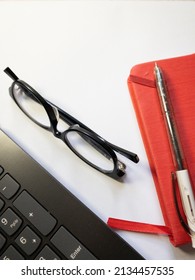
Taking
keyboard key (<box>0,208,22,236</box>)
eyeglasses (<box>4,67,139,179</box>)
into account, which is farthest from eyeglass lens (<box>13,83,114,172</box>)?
keyboard key (<box>0,208,22,236</box>)

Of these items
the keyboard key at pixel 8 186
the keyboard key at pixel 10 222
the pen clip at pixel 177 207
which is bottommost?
the pen clip at pixel 177 207

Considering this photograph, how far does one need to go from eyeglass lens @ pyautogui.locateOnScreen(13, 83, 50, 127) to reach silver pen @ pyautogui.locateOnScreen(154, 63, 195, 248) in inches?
5.6

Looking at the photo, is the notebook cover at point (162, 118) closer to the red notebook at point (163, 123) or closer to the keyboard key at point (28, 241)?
the red notebook at point (163, 123)

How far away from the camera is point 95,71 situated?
36 cm

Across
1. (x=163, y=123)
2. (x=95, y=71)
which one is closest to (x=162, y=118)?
(x=163, y=123)

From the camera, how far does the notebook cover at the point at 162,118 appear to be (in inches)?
11.1

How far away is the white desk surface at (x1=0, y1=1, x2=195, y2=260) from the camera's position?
0.29m

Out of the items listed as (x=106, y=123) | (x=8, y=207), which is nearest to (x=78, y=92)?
(x=106, y=123)

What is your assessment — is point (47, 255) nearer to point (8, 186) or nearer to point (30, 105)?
point (8, 186)

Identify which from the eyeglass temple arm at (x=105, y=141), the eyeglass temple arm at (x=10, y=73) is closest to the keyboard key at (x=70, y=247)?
the eyeglass temple arm at (x=105, y=141)

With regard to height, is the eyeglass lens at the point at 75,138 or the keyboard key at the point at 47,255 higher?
the eyeglass lens at the point at 75,138

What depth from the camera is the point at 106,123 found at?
0.33 metres

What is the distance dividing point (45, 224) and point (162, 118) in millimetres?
167

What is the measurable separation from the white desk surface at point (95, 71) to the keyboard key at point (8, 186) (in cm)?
6
